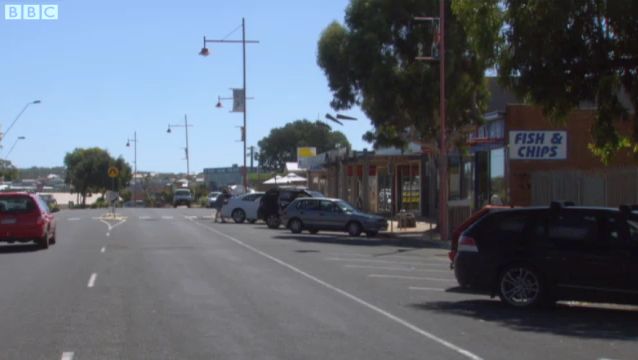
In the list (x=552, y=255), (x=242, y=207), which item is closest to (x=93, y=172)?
(x=242, y=207)

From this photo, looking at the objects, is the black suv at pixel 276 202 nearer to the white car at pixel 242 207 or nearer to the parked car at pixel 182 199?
the white car at pixel 242 207

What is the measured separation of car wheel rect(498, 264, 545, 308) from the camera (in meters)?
13.3

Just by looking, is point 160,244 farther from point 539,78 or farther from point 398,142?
point 539,78

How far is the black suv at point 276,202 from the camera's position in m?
39.8

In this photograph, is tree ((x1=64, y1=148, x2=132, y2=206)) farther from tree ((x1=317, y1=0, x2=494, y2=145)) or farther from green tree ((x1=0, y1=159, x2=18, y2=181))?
tree ((x1=317, y1=0, x2=494, y2=145))

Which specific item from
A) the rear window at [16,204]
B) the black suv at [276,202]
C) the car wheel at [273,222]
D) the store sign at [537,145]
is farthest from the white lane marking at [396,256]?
the car wheel at [273,222]

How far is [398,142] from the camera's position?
34.6 meters

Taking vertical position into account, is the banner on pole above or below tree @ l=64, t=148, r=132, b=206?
above

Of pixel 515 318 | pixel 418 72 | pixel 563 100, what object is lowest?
pixel 515 318

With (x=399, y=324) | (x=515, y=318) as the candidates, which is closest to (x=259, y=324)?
(x=399, y=324)

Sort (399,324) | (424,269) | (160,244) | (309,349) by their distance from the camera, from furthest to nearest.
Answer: (160,244) < (424,269) < (399,324) < (309,349)

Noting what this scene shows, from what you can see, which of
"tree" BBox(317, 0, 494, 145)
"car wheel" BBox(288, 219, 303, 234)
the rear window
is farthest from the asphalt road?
"car wheel" BBox(288, 219, 303, 234)

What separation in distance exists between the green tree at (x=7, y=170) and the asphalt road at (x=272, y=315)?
61462mm

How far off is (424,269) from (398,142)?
1493 centimetres
